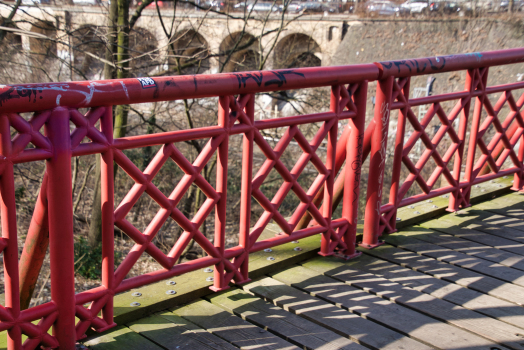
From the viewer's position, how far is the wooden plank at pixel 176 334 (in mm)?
2150

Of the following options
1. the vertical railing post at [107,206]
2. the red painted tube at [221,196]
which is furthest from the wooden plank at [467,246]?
→ the vertical railing post at [107,206]

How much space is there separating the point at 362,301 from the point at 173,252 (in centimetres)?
101

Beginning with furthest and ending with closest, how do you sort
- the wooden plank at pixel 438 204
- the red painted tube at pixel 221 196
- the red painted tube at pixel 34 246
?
the wooden plank at pixel 438 204 → the red painted tube at pixel 221 196 → the red painted tube at pixel 34 246

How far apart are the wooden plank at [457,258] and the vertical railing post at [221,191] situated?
134 cm

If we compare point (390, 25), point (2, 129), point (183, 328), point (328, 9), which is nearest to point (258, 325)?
point (183, 328)

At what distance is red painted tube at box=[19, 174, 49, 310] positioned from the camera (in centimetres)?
195

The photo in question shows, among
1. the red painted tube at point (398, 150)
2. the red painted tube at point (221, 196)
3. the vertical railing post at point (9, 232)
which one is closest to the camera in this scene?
the vertical railing post at point (9, 232)

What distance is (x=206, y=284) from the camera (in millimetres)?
2621

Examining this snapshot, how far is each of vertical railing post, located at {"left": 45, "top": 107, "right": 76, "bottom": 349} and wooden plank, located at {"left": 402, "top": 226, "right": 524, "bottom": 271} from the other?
2.36 meters

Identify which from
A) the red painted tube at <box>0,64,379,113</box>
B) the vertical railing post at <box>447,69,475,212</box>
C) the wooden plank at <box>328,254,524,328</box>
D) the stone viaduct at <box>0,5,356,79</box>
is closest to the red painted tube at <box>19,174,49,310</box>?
the red painted tube at <box>0,64,379,113</box>

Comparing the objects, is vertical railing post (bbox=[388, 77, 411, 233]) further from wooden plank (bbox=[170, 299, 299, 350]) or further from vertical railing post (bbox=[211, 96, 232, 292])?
wooden plank (bbox=[170, 299, 299, 350])

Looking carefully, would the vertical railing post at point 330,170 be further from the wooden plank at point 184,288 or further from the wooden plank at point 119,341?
the wooden plank at point 119,341

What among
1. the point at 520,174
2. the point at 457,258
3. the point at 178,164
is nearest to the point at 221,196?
the point at 178,164

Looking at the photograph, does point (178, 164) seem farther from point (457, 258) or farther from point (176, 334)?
point (457, 258)
